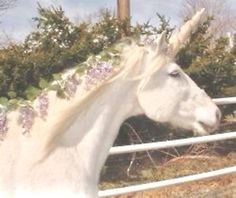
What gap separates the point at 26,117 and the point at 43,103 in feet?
0.42

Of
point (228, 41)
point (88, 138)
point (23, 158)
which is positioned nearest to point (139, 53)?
point (88, 138)

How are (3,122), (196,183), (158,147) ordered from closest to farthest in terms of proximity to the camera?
(3,122)
(158,147)
(196,183)

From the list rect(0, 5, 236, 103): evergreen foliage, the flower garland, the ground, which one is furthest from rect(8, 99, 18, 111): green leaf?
the ground

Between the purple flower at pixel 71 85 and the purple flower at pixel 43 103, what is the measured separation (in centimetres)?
12

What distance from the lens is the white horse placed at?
336 cm

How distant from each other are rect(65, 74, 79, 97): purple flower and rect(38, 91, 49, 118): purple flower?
122 mm

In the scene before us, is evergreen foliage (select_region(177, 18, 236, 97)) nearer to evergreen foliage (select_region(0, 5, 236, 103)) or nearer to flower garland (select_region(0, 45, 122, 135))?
evergreen foliage (select_region(0, 5, 236, 103))

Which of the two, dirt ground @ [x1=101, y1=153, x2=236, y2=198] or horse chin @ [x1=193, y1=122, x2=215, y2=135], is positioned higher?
horse chin @ [x1=193, y1=122, x2=215, y2=135]

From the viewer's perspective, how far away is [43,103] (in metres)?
3.52

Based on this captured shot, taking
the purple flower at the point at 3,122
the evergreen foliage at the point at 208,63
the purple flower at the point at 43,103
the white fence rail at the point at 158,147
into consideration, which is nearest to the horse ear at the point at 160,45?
the purple flower at the point at 43,103

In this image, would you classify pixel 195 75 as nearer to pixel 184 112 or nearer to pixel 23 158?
pixel 184 112

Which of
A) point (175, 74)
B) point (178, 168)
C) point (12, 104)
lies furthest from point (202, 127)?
point (178, 168)

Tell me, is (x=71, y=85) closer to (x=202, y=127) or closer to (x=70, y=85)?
(x=70, y=85)

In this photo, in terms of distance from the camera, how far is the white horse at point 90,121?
336 cm
